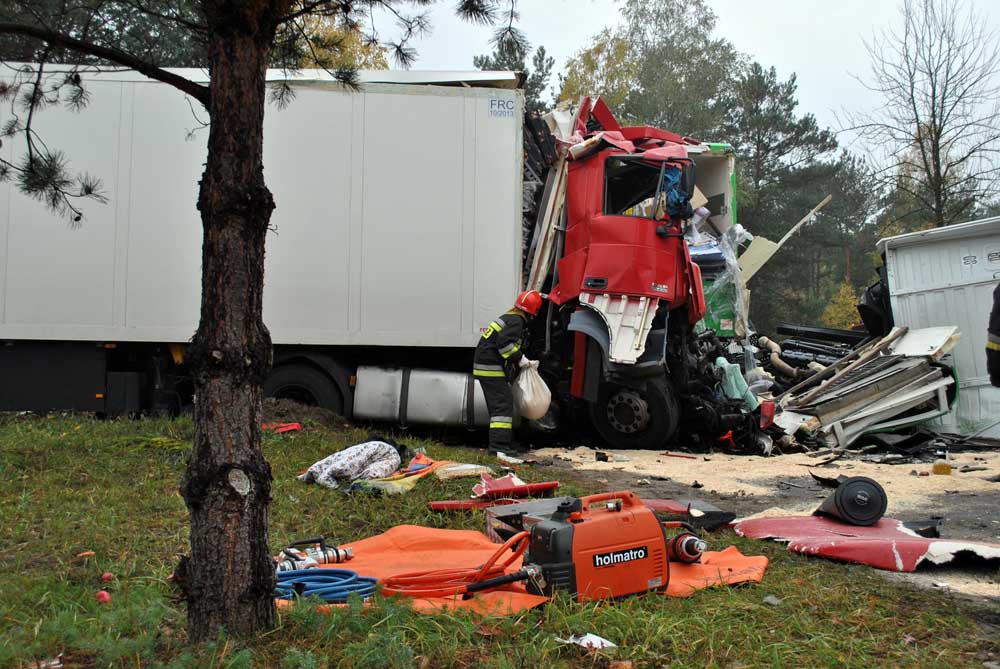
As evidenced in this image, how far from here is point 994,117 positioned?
15.7 metres

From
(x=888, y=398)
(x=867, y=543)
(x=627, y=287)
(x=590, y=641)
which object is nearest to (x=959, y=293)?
(x=888, y=398)

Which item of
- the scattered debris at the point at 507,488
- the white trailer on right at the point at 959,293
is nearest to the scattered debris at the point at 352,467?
the scattered debris at the point at 507,488

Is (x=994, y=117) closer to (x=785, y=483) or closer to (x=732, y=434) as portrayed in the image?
(x=732, y=434)

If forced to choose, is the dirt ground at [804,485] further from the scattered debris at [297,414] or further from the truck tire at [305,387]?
the truck tire at [305,387]

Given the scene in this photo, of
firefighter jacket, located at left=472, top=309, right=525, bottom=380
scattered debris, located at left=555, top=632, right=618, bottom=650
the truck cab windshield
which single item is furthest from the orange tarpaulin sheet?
the truck cab windshield

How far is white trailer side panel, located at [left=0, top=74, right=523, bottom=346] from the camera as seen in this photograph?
788 centimetres

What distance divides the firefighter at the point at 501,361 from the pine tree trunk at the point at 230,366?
4.91 meters

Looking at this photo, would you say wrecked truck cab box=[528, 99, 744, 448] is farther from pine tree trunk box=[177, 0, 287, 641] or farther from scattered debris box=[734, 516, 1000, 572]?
pine tree trunk box=[177, 0, 287, 641]

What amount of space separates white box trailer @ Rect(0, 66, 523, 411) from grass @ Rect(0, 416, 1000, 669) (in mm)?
3620

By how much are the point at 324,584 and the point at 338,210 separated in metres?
5.48

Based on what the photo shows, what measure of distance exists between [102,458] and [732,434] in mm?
5930

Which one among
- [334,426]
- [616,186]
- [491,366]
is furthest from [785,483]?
[334,426]

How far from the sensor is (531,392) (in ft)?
25.1

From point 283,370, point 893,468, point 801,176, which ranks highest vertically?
point 801,176
